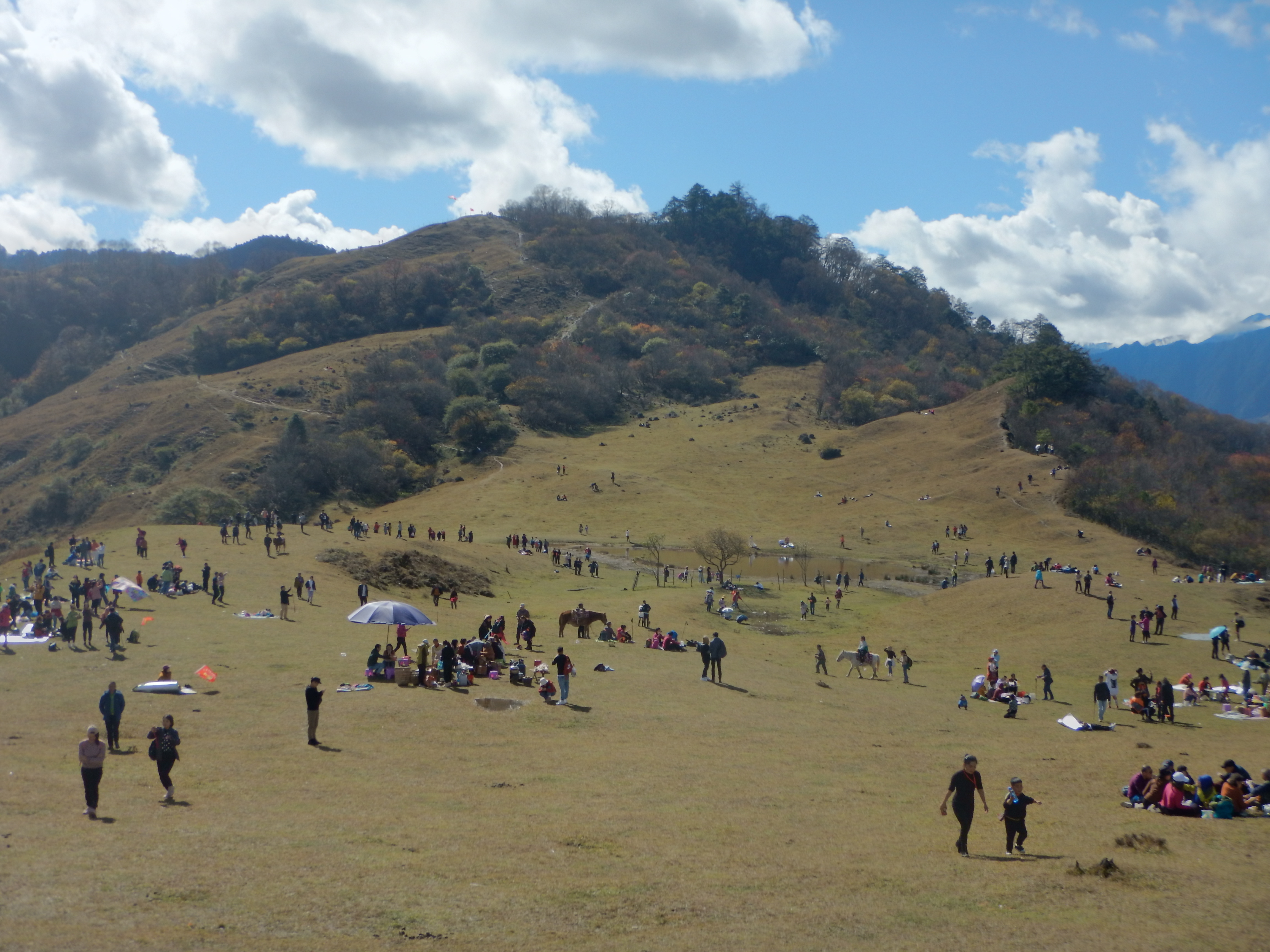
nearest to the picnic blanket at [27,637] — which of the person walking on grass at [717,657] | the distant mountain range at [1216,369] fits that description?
the person walking on grass at [717,657]

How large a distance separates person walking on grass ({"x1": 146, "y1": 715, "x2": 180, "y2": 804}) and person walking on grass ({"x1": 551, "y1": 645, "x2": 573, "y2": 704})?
8433 millimetres

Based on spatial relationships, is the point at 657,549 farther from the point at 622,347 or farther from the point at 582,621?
the point at 622,347

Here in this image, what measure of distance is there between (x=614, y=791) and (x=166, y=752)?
657 cm

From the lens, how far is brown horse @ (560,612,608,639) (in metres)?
28.8

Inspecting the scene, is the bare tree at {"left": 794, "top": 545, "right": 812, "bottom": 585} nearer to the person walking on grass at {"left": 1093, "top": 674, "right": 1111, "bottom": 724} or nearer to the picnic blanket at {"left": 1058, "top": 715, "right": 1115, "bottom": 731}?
the person walking on grass at {"left": 1093, "top": 674, "right": 1111, "bottom": 724}

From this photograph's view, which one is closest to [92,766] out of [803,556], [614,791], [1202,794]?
[614,791]

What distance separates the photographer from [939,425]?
3462 inches

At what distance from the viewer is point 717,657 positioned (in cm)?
2422

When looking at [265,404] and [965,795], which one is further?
[265,404]

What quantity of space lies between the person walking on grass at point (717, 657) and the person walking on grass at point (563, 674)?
204 inches

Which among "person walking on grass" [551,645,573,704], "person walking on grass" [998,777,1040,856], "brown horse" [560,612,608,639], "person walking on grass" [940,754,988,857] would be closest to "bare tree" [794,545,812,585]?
"brown horse" [560,612,608,639]

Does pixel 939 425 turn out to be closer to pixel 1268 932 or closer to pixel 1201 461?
pixel 1201 461

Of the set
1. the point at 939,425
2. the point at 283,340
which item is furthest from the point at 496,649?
the point at 283,340

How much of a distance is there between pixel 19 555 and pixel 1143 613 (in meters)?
52.1
